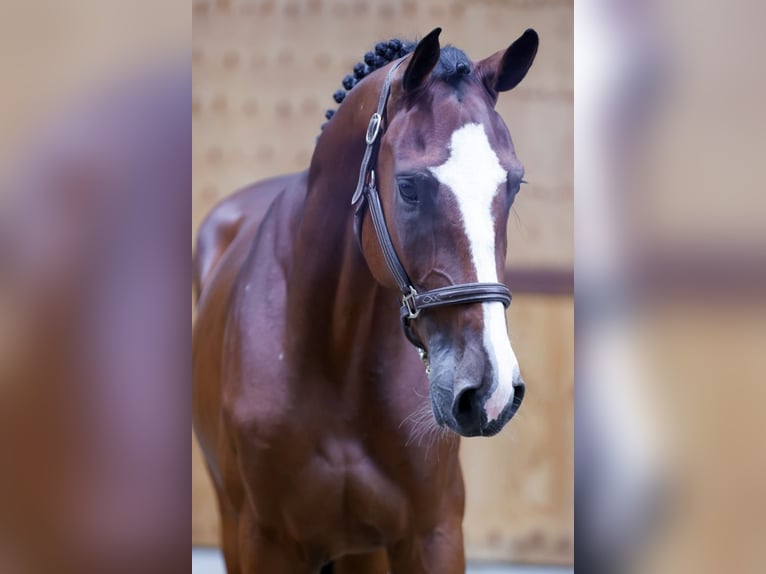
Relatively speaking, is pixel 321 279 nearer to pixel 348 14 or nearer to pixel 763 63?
pixel 763 63

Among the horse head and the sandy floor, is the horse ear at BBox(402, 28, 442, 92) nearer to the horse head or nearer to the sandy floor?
the horse head

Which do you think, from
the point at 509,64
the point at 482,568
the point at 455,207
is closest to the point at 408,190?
the point at 455,207

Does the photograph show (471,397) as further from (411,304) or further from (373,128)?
(373,128)

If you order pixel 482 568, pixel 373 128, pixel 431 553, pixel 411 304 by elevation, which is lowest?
pixel 482 568

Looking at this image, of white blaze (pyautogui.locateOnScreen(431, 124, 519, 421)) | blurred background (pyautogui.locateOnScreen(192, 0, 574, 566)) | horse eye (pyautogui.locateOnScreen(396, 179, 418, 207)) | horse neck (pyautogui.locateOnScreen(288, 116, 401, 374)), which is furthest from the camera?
blurred background (pyautogui.locateOnScreen(192, 0, 574, 566))

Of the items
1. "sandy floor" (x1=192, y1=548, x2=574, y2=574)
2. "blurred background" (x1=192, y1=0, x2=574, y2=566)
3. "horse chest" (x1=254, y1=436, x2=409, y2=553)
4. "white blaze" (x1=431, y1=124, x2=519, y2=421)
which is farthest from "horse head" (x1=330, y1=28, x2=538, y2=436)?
"sandy floor" (x1=192, y1=548, x2=574, y2=574)

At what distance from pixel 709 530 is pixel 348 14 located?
2.43 metres

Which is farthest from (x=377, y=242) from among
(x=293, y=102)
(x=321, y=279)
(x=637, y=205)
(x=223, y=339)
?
(x=293, y=102)

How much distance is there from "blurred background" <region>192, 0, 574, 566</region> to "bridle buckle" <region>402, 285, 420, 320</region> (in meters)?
1.55

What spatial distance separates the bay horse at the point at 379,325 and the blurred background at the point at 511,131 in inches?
48.1

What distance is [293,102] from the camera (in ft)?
8.86

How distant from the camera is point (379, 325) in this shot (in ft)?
4.38

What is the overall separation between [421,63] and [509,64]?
0.14 m

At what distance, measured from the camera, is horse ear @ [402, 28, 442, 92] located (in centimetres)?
106
